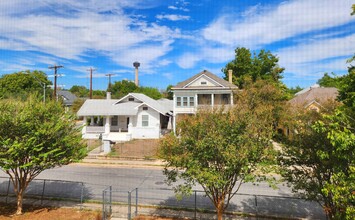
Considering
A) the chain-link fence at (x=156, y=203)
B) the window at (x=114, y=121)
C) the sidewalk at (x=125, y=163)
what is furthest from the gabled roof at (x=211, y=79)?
the chain-link fence at (x=156, y=203)

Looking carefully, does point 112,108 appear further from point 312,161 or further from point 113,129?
A: point 312,161

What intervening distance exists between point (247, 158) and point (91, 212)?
8.23 metres

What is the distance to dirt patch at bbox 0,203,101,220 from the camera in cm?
1112

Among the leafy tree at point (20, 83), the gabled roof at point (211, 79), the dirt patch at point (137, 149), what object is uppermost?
the leafy tree at point (20, 83)

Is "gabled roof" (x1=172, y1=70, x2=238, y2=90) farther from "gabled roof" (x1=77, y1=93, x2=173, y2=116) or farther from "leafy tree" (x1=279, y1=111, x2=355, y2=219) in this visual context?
"leafy tree" (x1=279, y1=111, x2=355, y2=219)

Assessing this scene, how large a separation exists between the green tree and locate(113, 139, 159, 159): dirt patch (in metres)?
11.2

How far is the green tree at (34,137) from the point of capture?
34.4 feet

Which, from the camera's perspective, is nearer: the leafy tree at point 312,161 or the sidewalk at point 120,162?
the leafy tree at point 312,161

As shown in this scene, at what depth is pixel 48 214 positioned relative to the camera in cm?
1148

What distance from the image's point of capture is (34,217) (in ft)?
36.6

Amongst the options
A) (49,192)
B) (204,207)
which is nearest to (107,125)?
(49,192)

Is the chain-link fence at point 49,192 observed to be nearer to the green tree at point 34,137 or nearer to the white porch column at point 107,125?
the green tree at point 34,137

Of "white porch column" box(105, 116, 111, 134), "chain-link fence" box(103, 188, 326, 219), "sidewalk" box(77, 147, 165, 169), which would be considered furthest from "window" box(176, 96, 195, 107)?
"chain-link fence" box(103, 188, 326, 219)

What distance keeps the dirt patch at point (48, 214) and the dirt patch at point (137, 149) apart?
10991 mm
